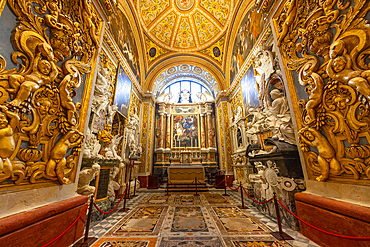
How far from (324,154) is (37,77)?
4.83 meters

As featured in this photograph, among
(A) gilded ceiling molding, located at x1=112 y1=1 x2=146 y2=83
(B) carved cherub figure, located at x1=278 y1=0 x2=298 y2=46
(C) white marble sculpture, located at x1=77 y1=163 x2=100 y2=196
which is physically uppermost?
(A) gilded ceiling molding, located at x1=112 y1=1 x2=146 y2=83

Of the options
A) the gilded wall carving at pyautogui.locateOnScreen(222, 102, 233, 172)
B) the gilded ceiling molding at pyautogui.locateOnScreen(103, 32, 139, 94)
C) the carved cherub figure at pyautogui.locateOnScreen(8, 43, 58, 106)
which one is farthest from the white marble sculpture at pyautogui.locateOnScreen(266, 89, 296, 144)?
the gilded wall carving at pyautogui.locateOnScreen(222, 102, 233, 172)

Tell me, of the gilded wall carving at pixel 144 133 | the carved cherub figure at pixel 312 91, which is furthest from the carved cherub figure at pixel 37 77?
the gilded wall carving at pixel 144 133

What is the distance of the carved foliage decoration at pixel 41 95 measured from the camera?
1.86 m

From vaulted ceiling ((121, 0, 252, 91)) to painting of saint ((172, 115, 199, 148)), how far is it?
13.3ft

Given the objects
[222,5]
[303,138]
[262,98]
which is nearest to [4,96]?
[303,138]

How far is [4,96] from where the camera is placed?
1784mm

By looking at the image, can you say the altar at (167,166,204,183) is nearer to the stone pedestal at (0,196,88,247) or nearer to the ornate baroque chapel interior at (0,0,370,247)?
the ornate baroque chapel interior at (0,0,370,247)

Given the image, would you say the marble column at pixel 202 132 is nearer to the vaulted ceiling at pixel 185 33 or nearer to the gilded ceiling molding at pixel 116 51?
the vaulted ceiling at pixel 185 33

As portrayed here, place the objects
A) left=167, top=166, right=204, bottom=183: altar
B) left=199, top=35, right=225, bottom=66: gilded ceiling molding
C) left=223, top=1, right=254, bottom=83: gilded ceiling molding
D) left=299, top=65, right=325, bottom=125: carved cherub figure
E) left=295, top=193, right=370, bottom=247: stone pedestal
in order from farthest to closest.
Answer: left=199, top=35, right=225, bottom=66: gilded ceiling molding
left=167, top=166, right=204, bottom=183: altar
left=223, top=1, right=254, bottom=83: gilded ceiling molding
left=299, top=65, right=325, bottom=125: carved cherub figure
left=295, top=193, right=370, bottom=247: stone pedestal

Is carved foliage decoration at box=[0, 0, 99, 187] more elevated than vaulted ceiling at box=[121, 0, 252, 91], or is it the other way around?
vaulted ceiling at box=[121, 0, 252, 91]

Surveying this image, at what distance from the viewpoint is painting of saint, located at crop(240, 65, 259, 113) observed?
637cm

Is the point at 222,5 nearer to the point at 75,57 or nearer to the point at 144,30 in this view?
the point at 144,30

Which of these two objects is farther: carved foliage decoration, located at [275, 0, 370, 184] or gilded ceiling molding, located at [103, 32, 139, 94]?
gilded ceiling molding, located at [103, 32, 139, 94]
